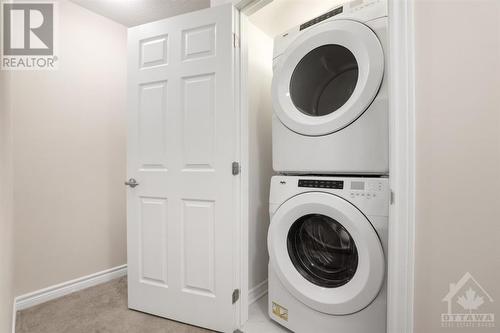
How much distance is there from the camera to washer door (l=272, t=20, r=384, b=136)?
1.26m

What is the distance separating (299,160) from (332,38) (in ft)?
2.15

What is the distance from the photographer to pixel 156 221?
174 centimetres

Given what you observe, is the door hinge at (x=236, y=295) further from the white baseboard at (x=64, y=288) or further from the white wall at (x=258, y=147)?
the white baseboard at (x=64, y=288)

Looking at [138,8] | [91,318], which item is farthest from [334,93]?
[91,318]

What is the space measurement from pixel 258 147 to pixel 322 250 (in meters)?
0.87

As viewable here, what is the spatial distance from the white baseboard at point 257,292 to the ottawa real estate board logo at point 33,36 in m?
2.21

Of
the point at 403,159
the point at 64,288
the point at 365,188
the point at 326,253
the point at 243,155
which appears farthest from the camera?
the point at 64,288

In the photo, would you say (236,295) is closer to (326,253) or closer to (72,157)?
(326,253)

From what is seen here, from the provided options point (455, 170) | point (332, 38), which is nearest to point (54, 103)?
point (332, 38)

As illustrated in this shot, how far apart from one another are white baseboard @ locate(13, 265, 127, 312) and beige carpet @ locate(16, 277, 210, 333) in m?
0.04

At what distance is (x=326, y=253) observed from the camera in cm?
149

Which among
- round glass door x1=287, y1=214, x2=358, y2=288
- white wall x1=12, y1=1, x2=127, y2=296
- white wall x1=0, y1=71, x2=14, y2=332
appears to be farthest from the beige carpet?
round glass door x1=287, y1=214, x2=358, y2=288

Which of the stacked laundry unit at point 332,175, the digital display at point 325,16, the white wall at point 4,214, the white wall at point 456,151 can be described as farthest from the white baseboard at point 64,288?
the digital display at point 325,16

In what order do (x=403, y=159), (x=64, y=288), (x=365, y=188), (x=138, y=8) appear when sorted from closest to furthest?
1. (x=403, y=159)
2. (x=365, y=188)
3. (x=64, y=288)
4. (x=138, y=8)
